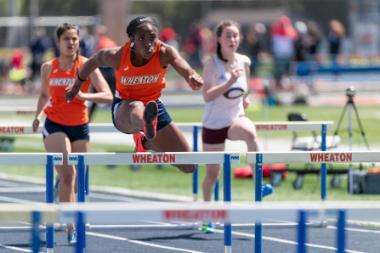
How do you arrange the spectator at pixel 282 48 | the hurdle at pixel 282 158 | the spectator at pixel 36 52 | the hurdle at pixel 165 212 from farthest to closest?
the spectator at pixel 36 52 < the spectator at pixel 282 48 < the hurdle at pixel 282 158 < the hurdle at pixel 165 212

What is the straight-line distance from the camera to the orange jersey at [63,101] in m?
11.0

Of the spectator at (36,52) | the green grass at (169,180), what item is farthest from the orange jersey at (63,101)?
the spectator at (36,52)

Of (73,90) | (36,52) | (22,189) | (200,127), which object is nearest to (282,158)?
(73,90)

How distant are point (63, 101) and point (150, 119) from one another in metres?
1.79

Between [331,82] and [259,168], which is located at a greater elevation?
[331,82]

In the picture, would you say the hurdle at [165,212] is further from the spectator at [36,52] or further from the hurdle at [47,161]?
the spectator at [36,52]

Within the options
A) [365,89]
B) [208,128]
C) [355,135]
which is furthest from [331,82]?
[208,128]

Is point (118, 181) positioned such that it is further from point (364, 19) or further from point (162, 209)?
point (364, 19)

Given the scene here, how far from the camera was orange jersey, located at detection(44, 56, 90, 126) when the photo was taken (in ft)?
36.2

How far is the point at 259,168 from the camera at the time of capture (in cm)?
883

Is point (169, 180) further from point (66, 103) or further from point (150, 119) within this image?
point (150, 119)

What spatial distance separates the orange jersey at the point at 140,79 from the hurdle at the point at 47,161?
130 centimetres

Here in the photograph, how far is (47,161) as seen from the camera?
872 cm

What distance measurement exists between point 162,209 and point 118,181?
10.6m
